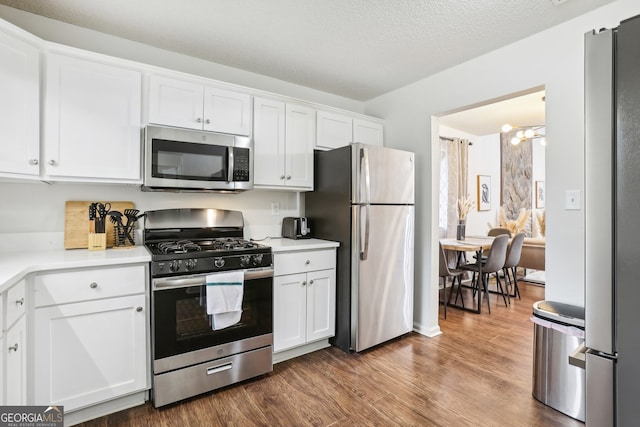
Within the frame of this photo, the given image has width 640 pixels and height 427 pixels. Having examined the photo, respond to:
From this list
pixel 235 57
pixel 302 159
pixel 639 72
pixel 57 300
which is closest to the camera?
pixel 639 72

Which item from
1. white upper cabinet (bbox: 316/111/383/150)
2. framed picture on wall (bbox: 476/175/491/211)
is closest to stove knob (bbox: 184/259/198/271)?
white upper cabinet (bbox: 316/111/383/150)

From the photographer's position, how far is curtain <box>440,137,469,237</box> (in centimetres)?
509

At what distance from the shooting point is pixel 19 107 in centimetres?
182

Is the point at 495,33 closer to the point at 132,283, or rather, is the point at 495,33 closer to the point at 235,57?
the point at 235,57

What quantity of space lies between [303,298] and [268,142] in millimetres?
1350

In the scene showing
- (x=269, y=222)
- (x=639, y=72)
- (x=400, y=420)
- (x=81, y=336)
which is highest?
(x=639, y=72)

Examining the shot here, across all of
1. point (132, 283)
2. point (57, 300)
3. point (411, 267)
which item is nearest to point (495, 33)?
point (411, 267)

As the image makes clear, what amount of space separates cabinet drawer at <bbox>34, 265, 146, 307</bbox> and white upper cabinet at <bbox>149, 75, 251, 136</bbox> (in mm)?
1067

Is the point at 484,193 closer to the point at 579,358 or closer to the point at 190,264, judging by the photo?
the point at 190,264

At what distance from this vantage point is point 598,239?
788 millimetres

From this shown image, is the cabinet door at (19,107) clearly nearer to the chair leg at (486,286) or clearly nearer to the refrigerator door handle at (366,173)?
the refrigerator door handle at (366,173)

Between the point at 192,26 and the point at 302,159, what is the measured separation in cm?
131

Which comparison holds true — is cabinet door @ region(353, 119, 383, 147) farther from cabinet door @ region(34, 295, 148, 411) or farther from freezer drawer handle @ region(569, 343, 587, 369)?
freezer drawer handle @ region(569, 343, 587, 369)

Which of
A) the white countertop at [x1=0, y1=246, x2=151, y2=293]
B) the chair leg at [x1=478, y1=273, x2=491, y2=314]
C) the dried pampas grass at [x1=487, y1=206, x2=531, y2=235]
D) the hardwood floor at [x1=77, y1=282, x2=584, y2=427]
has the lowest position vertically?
the hardwood floor at [x1=77, y1=282, x2=584, y2=427]
